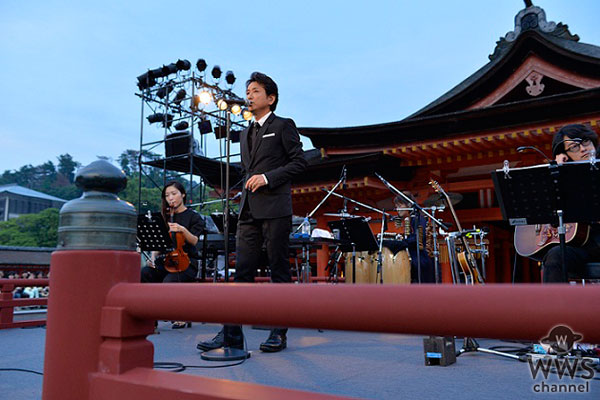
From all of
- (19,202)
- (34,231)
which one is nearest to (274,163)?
(34,231)

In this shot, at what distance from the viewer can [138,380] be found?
4.03 feet

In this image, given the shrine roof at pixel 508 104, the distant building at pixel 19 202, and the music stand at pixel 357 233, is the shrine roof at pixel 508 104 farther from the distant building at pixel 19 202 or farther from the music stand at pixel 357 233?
the distant building at pixel 19 202

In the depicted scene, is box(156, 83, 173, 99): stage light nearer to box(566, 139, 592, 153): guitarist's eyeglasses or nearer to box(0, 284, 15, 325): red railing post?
box(0, 284, 15, 325): red railing post

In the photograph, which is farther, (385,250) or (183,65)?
(183,65)

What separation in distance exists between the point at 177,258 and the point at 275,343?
1947 mm

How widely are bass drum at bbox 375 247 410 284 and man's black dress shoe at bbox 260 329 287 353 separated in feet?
10.7

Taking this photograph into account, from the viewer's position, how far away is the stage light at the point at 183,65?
18.1m

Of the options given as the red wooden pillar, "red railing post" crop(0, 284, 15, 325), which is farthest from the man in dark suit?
the red wooden pillar

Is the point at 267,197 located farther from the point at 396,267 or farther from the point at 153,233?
the point at 396,267

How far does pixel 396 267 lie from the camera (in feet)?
22.2

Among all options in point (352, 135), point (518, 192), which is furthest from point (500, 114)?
point (518, 192)

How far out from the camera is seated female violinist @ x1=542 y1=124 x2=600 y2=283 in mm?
3260

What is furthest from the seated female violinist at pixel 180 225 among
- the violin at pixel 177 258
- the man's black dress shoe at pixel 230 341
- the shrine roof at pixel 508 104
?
the shrine roof at pixel 508 104

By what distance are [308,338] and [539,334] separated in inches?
155
